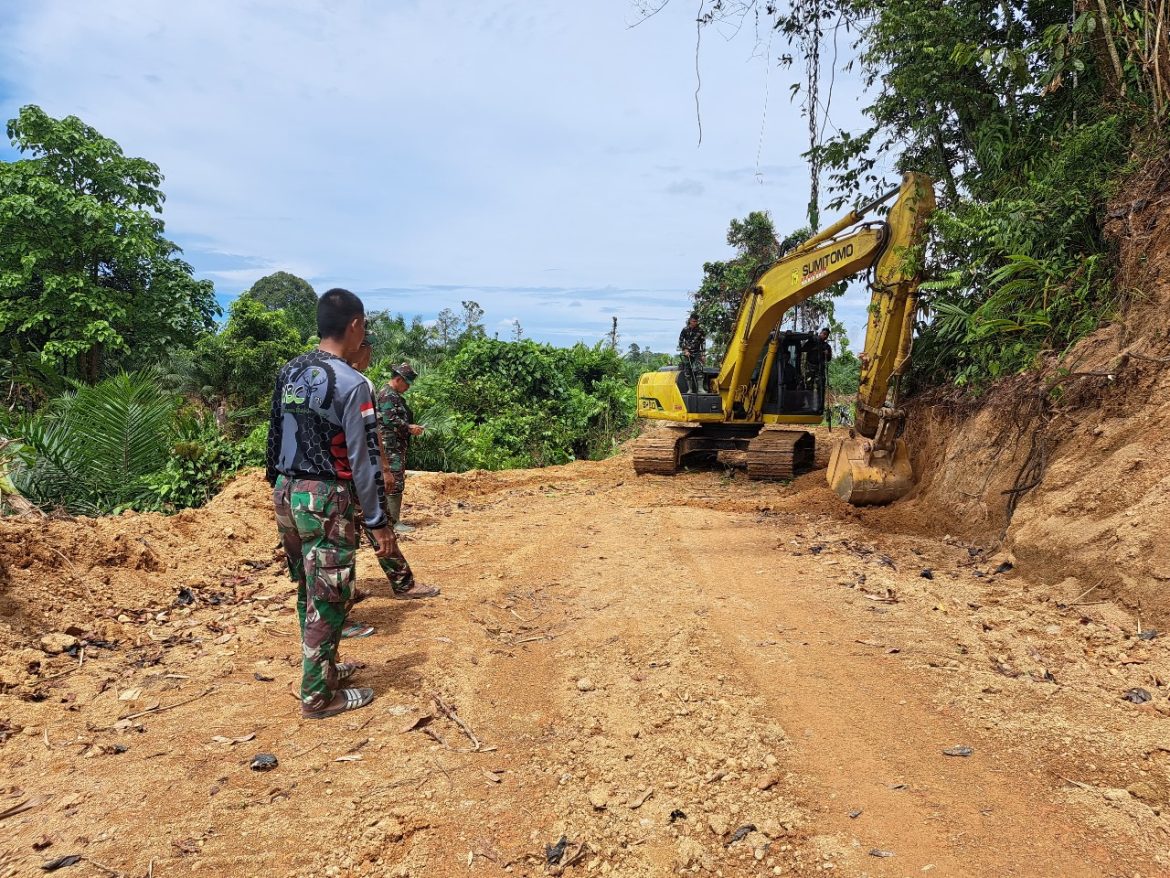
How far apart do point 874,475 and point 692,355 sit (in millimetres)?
6016

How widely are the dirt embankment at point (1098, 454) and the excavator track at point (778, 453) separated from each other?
12.4ft

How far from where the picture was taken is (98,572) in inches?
215

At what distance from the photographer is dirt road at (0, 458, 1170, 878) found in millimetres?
2549

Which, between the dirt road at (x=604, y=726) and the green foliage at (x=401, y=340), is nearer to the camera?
the dirt road at (x=604, y=726)

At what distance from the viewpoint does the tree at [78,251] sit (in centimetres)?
1866

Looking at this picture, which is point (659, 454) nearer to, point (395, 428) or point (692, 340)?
point (692, 340)

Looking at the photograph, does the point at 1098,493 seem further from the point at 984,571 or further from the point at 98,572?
the point at 98,572

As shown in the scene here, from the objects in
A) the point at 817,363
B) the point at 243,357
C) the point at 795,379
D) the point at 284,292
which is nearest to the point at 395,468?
the point at 795,379

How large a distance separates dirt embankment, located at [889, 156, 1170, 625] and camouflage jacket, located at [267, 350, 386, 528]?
179 inches

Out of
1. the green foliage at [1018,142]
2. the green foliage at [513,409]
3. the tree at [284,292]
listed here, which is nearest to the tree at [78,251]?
the green foliage at [513,409]

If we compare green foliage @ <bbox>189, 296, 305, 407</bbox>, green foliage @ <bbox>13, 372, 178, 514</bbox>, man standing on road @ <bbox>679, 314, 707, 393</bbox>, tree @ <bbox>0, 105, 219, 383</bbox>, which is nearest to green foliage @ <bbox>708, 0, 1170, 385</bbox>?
man standing on road @ <bbox>679, 314, 707, 393</bbox>

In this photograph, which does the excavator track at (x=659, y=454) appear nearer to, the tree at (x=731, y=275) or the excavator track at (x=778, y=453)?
the excavator track at (x=778, y=453)

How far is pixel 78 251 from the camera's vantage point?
1978cm

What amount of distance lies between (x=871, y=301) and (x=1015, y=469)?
122 inches
